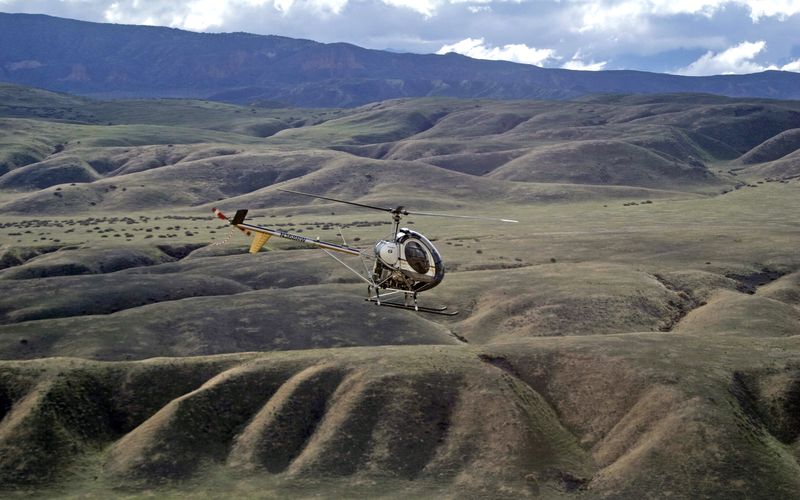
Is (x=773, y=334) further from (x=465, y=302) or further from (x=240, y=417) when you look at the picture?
(x=240, y=417)

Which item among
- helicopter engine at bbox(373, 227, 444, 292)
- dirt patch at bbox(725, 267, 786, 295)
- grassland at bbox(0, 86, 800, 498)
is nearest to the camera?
helicopter engine at bbox(373, 227, 444, 292)

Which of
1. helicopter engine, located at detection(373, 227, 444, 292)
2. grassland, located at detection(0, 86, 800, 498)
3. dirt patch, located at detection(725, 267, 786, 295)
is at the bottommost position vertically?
grassland, located at detection(0, 86, 800, 498)

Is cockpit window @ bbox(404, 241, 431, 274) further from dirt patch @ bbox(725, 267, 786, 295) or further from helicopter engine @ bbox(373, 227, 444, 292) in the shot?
dirt patch @ bbox(725, 267, 786, 295)

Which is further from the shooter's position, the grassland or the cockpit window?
the grassland

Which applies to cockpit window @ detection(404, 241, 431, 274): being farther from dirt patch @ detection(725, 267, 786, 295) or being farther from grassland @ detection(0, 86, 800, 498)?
dirt patch @ detection(725, 267, 786, 295)

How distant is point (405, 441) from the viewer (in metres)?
80.4

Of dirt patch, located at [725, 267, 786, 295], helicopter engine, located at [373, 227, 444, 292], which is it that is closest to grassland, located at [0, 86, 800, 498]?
dirt patch, located at [725, 267, 786, 295]

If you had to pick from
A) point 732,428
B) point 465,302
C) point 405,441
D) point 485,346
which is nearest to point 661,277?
point 465,302

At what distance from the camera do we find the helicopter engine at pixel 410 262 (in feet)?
184

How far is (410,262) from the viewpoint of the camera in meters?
56.4

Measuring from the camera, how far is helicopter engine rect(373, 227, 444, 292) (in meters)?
56.1

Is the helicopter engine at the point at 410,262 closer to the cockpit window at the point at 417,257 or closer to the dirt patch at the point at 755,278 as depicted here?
the cockpit window at the point at 417,257

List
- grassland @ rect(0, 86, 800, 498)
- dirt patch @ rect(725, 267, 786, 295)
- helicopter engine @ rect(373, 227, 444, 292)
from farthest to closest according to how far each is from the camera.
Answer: dirt patch @ rect(725, 267, 786, 295) < grassland @ rect(0, 86, 800, 498) < helicopter engine @ rect(373, 227, 444, 292)

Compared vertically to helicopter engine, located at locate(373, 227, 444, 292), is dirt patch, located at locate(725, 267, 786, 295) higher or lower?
lower
